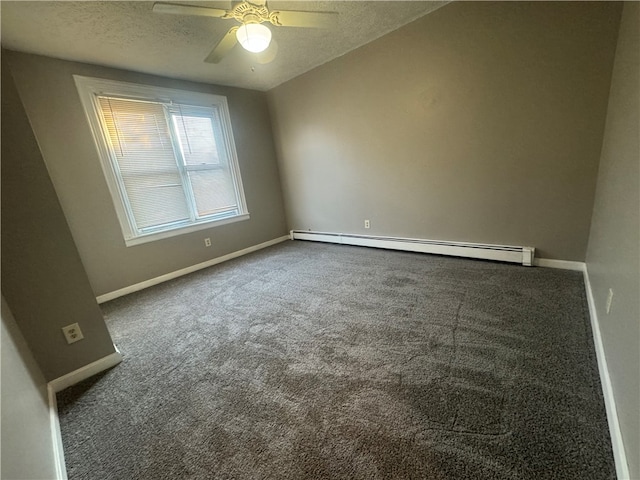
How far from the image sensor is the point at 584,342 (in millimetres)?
1520

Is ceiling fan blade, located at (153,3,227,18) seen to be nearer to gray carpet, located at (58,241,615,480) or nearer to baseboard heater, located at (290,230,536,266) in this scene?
gray carpet, located at (58,241,615,480)

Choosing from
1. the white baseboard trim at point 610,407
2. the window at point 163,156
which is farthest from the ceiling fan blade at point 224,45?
the white baseboard trim at point 610,407

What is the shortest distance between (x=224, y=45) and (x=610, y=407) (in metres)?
3.06

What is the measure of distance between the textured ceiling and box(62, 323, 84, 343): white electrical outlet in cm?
218

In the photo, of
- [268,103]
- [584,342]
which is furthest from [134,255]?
[584,342]

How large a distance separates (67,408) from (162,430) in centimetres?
67

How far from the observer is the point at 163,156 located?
10.6 feet

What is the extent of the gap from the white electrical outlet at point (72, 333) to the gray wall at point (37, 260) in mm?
22

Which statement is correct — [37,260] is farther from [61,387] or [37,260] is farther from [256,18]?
[256,18]

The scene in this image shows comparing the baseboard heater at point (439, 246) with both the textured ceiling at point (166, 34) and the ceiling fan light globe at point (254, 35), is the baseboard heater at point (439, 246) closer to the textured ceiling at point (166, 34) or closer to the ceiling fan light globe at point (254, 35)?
the textured ceiling at point (166, 34)

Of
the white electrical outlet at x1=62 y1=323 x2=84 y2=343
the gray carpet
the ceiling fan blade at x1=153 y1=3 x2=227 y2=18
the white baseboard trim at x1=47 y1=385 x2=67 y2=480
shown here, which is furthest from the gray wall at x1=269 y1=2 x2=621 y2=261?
the white baseboard trim at x1=47 y1=385 x2=67 y2=480

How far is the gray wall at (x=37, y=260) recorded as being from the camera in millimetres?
1389

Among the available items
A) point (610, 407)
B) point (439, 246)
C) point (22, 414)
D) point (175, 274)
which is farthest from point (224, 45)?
point (610, 407)

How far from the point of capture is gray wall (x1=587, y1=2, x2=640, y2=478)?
919 millimetres
